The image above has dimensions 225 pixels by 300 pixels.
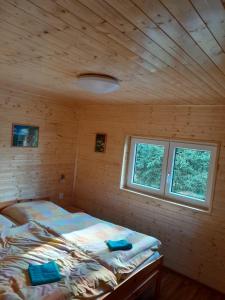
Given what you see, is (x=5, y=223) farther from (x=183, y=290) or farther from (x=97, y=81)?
(x=183, y=290)

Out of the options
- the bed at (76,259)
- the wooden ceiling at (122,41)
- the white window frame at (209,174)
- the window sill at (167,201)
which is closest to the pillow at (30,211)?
the bed at (76,259)

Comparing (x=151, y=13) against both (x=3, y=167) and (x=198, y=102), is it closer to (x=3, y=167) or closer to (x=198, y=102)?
(x=198, y=102)

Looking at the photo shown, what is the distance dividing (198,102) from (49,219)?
2.39 m

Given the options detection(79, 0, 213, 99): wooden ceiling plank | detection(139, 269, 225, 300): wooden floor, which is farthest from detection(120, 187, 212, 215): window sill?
detection(79, 0, 213, 99): wooden ceiling plank

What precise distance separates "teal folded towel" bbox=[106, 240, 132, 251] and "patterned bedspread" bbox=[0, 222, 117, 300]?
0.27m

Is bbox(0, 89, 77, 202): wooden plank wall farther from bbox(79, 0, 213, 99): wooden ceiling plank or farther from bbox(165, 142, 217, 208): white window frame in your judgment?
bbox(79, 0, 213, 99): wooden ceiling plank

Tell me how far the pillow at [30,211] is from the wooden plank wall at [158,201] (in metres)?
0.86

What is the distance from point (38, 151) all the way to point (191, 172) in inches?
92.7

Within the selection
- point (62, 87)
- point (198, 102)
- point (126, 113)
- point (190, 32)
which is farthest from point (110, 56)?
point (126, 113)

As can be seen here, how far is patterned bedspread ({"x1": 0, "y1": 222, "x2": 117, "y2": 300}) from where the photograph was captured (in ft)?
5.59

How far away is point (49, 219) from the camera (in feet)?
10.1

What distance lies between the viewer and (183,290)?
2.83m

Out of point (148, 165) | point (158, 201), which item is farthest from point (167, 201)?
point (148, 165)

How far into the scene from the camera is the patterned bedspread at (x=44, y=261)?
67.1 inches
